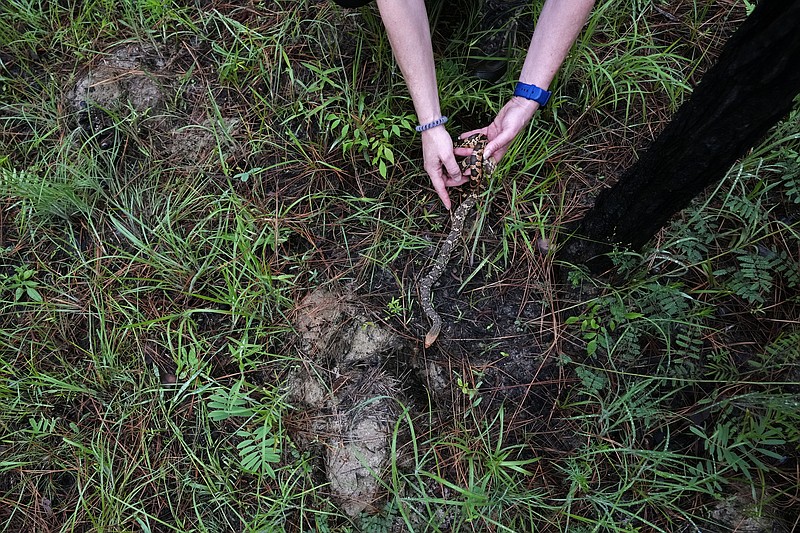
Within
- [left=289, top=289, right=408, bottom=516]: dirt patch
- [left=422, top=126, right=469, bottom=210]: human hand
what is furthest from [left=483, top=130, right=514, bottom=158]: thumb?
[left=289, top=289, right=408, bottom=516]: dirt patch

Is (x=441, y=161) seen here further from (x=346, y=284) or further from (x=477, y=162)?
(x=346, y=284)

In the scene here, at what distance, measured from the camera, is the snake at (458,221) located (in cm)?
211

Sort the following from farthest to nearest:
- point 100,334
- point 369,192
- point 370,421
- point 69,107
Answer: point 69,107 → point 369,192 → point 100,334 → point 370,421

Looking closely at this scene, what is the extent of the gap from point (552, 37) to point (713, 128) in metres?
0.94

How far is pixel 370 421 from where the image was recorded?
2.05 m

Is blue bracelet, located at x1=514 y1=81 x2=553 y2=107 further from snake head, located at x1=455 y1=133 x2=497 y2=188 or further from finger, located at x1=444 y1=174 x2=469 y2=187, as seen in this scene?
finger, located at x1=444 y1=174 x2=469 y2=187

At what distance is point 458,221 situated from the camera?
7.32 ft

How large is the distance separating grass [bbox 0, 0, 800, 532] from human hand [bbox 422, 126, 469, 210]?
0.47 feet

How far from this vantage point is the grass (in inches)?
74.1

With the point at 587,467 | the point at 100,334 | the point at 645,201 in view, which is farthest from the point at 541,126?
the point at 100,334

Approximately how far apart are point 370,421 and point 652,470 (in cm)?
116

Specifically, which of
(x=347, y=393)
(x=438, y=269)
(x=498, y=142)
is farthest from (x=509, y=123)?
(x=347, y=393)

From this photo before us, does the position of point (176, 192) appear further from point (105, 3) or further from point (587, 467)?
point (587, 467)

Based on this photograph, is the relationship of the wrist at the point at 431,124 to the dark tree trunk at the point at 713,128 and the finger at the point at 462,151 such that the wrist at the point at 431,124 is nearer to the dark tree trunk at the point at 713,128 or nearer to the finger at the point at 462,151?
the finger at the point at 462,151
